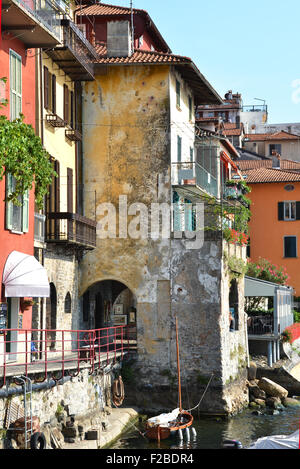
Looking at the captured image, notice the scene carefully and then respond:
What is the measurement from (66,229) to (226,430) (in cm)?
990

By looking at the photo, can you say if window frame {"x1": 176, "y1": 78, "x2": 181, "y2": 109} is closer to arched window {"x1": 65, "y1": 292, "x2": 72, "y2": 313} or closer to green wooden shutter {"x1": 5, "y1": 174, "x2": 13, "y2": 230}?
arched window {"x1": 65, "y1": 292, "x2": 72, "y2": 313}

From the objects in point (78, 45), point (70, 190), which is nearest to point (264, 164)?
point (70, 190)

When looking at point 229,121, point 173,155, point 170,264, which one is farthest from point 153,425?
point 229,121

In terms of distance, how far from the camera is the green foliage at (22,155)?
19.9 meters

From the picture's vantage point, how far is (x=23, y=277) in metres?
26.0

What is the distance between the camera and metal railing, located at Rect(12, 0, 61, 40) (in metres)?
25.8

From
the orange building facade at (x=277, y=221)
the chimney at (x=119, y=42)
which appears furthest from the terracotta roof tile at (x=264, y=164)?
the chimney at (x=119, y=42)

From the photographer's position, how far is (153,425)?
29.2 metres

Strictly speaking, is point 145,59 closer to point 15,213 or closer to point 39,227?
point 39,227

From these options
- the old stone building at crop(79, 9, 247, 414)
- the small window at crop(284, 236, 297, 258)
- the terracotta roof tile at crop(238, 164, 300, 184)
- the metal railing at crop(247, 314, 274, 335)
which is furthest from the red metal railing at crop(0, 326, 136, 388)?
the terracotta roof tile at crop(238, 164, 300, 184)

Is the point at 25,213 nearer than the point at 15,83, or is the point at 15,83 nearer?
the point at 15,83

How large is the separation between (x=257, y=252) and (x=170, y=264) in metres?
31.0
